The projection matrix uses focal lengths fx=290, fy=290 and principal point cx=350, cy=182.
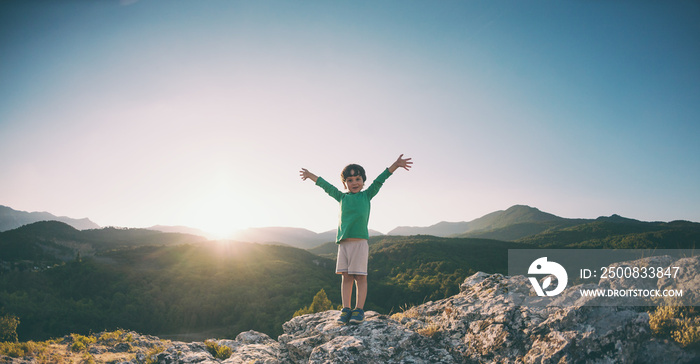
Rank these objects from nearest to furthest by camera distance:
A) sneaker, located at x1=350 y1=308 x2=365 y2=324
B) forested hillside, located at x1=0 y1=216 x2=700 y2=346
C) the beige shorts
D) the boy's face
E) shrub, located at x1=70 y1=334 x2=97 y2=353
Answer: the beige shorts → sneaker, located at x1=350 y1=308 x2=365 y2=324 → the boy's face → shrub, located at x1=70 y1=334 x2=97 y2=353 → forested hillside, located at x1=0 y1=216 x2=700 y2=346

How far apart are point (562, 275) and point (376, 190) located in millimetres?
3898

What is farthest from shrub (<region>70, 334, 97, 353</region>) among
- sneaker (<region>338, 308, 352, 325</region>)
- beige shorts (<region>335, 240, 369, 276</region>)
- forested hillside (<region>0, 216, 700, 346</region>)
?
forested hillside (<region>0, 216, 700, 346</region>)

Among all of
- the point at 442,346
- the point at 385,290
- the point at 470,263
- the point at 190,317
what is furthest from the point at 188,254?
the point at 442,346

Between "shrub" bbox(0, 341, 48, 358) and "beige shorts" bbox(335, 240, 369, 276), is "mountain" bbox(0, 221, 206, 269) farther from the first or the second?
"beige shorts" bbox(335, 240, 369, 276)

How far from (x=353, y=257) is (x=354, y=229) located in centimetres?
51

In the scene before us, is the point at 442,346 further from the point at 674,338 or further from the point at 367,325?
the point at 674,338

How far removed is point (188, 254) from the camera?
88.6 meters

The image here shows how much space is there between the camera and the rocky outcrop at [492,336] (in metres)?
3.79

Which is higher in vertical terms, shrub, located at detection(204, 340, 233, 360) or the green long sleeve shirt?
the green long sleeve shirt

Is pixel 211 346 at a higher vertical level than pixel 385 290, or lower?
higher

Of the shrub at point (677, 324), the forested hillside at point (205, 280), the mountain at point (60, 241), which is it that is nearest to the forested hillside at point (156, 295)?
the forested hillside at point (205, 280)

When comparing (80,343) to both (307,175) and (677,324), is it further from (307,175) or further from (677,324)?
(677,324)

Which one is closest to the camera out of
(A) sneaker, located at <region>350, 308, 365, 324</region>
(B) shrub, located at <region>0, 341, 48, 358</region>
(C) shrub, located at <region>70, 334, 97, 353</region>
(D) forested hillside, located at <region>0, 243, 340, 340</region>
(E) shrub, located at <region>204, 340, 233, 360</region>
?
(A) sneaker, located at <region>350, 308, 365, 324</region>

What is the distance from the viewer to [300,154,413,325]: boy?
17.5 feet
